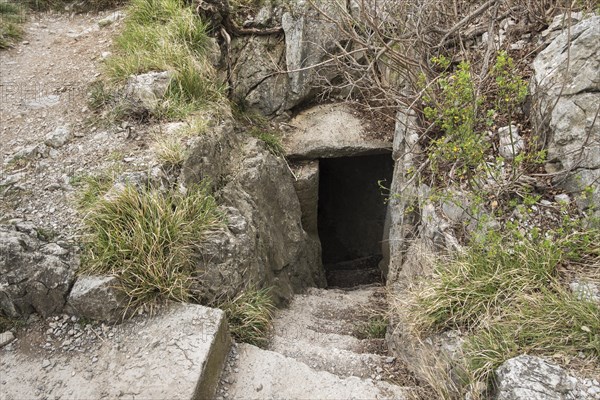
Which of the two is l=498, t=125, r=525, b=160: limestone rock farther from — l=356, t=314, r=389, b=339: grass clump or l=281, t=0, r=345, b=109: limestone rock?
l=281, t=0, r=345, b=109: limestone rock

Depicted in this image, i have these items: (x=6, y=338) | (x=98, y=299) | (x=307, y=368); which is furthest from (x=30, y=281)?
(x=307, y=368)

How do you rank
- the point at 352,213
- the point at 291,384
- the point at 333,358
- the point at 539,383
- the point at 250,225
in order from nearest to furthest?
the point at 539,383 → the point at 291,384 → the point at 333,358 → the point at 250,225 → the point at 352,213

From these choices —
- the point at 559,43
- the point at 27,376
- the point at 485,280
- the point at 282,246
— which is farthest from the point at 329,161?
the point at 27,376

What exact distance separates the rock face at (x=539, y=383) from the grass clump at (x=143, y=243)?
2106mm

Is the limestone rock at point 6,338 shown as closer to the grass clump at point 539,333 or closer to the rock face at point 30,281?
→ the rock face at point 30,281

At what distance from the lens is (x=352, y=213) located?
26.6 feet

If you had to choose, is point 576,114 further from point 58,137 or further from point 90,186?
point 58,137

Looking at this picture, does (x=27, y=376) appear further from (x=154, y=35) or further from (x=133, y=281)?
(x=154, y=35)

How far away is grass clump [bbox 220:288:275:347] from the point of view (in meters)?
3.34

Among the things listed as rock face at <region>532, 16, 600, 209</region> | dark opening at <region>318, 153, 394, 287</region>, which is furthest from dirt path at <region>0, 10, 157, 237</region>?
dark opening at <region>318, 153, 394, 287</region>

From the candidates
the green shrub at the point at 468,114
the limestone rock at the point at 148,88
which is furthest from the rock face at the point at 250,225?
the green shrub at the point at 468,114

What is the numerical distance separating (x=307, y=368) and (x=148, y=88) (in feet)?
10.3

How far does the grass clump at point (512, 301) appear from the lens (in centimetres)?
256

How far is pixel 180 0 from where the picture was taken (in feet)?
17.9
